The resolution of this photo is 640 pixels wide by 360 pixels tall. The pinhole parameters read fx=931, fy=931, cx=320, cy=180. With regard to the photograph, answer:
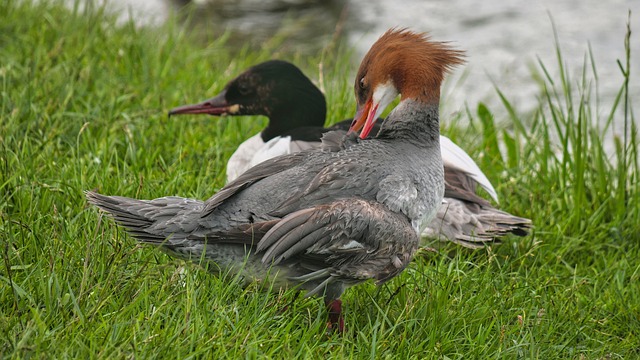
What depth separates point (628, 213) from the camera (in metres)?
4.68

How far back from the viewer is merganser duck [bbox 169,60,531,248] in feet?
14.0

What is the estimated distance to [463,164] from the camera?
15.5 feet

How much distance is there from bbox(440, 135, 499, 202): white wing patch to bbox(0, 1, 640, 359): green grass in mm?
240

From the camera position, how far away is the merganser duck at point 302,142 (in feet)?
14.0

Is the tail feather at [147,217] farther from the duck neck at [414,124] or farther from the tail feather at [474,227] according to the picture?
the tail feather at [474,227]

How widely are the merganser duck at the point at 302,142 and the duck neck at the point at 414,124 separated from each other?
49 centimetres

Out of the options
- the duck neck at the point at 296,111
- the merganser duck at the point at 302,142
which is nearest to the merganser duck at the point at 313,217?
the merganser duck at the point at 302,142

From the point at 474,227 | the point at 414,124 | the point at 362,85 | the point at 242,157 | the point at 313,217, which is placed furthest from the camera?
the point at 242,157

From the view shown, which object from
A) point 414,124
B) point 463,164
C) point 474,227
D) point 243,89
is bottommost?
point 474,227

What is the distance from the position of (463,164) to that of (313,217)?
5.86ft

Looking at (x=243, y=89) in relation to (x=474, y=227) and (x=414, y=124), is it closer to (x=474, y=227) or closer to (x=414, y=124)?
(x=474, y=227)

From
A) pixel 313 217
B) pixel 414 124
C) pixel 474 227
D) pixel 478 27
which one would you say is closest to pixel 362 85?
pixel 414 124

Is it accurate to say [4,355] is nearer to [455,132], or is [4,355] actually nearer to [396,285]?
[396,285]

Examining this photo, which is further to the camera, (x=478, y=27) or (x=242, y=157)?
(x=478, y=27)
